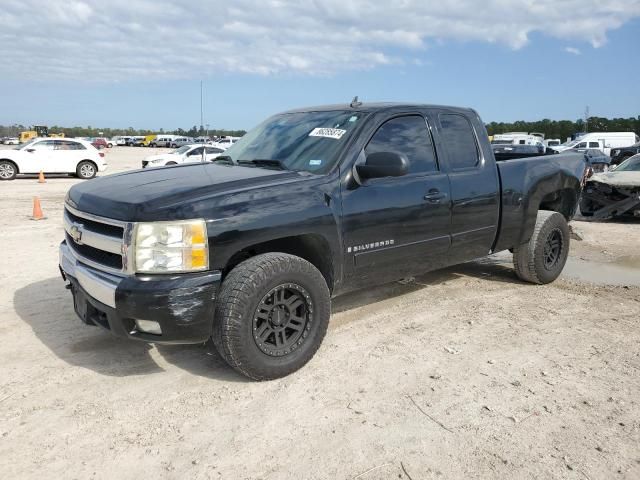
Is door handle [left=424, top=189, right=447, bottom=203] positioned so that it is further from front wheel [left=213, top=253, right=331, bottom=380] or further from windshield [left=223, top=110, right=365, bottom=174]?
front wheel [left=213, top=253, right=331, bottom=380]

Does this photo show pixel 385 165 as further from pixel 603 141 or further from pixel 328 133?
pixel 603 141

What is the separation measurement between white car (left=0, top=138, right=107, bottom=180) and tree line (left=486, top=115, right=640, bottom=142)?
52.6 m

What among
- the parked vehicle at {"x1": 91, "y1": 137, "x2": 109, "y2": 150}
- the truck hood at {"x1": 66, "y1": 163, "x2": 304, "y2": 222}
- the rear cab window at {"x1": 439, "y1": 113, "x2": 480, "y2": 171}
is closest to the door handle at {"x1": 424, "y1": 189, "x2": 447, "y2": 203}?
the rear cab window at {"x1": 439, "y1": 113, "x2": 480, "y2": 171}

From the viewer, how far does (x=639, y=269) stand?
6984 mm

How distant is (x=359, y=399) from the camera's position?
3338mm

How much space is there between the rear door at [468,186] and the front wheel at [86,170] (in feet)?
61.7

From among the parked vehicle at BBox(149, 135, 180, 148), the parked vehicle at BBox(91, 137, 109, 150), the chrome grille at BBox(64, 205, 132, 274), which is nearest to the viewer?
the chrome grille at BBox(64, 205, 132, 274)

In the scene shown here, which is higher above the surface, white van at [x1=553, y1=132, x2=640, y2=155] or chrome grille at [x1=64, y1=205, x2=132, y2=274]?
white van at [x1=553, y1=132, x2=640, y2=155]

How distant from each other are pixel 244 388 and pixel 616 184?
9.94 m

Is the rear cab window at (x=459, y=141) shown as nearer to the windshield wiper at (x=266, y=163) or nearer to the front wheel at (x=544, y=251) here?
the front wheel at (x=544, y=251)

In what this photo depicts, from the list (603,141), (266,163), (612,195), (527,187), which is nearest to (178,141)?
(603,141)

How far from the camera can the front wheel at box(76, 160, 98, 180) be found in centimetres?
2058

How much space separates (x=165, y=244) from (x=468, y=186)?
2832 millimetres

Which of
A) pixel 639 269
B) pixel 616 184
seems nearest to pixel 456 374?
pixel 639 269
